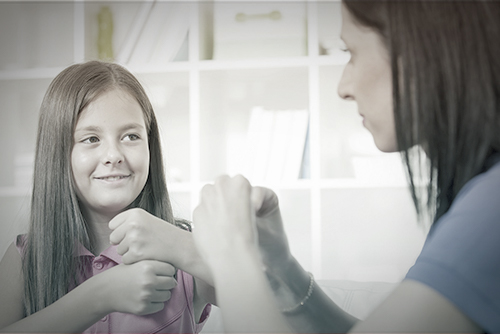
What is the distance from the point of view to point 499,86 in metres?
0.37

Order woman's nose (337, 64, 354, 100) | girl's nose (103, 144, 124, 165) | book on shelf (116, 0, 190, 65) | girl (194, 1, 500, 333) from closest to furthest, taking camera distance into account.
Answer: girl (194, 1, 500, 333) → woman's nose (337, 64, 354, 100) → girl's nose (103, 144, 124, 165) → book on shelf (116, 0, 190, 65)

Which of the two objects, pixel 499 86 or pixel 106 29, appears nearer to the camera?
pixel 499 86

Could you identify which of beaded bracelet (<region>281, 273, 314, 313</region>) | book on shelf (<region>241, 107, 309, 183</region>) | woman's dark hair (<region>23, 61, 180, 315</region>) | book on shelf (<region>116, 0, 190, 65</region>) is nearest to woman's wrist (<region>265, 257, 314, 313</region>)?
beaded bracelet (<region>281, 273, 314, 313</region>)

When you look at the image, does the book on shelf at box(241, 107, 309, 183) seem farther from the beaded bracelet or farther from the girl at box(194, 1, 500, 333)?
the girl at box(194, 1, 500, 333)

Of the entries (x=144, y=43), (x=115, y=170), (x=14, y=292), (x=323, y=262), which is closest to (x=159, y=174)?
(x=115, y=170)

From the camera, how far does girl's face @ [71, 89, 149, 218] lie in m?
0.64

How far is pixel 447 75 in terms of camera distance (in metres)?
0.36

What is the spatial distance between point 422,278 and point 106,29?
1104mm

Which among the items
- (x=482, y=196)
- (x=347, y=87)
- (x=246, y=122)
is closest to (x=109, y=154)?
(x=347, y=87)

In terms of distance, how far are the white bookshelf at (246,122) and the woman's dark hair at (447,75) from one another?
777mm

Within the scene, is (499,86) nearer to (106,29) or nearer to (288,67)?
(288,67)

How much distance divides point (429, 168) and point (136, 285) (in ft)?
1.13

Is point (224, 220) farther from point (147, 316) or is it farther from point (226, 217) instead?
point (147, 316)

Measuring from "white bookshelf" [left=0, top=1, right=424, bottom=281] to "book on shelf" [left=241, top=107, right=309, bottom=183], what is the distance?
0.08 feet
